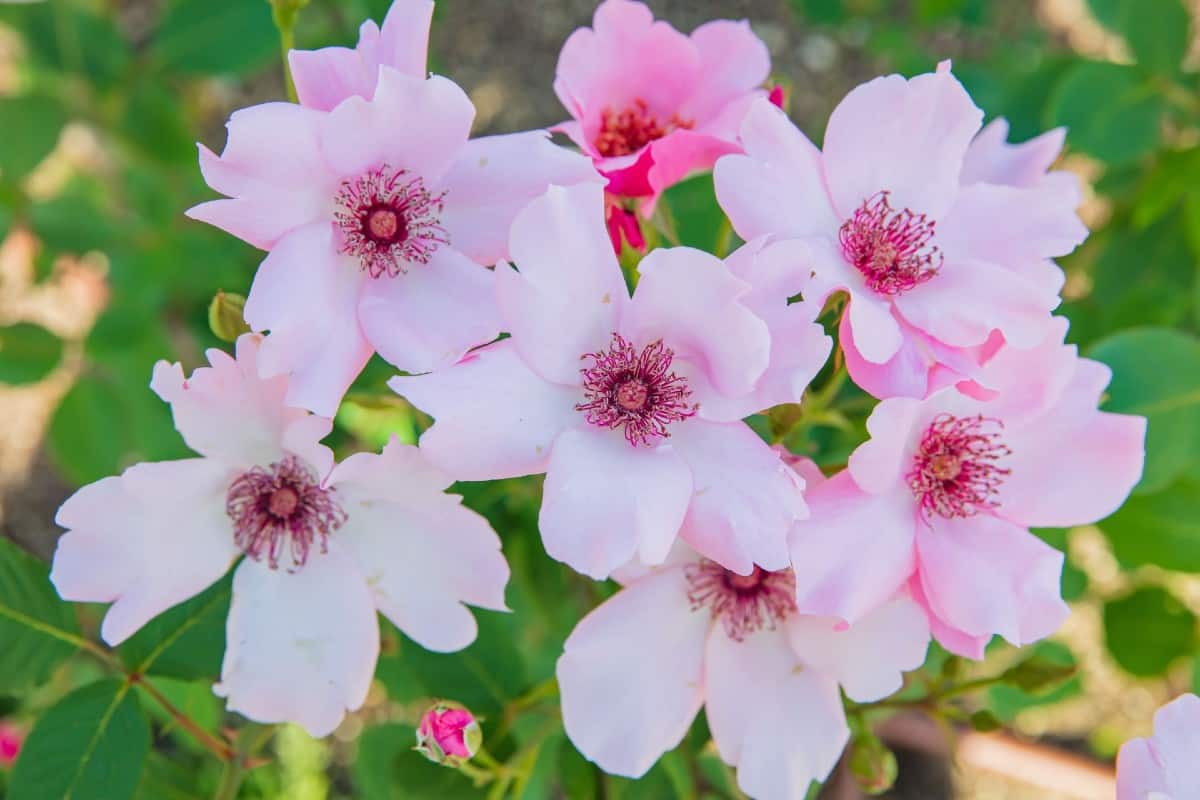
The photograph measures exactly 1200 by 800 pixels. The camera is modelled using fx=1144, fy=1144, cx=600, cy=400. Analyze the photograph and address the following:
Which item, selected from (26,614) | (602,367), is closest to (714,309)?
(602,367)

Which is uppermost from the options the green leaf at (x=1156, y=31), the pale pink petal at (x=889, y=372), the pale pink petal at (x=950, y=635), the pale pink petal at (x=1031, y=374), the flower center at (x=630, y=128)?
the flower center at (x=630, y=128)

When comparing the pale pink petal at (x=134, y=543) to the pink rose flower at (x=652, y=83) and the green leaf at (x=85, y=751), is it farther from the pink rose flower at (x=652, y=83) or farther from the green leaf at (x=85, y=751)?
A: the pink rose flower at (x=652, y=83)

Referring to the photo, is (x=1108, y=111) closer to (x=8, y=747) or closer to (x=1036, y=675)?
(x=1036, y=675)

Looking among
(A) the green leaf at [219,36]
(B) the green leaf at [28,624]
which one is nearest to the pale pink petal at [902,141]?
(B) the green leaf at [28,624]

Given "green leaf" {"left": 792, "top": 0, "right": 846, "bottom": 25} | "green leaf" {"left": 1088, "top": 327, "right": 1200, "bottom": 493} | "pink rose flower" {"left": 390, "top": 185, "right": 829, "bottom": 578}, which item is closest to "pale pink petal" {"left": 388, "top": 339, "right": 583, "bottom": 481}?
"pink rose flower" {"left": 390, "top": 185, "right": 829, "bottom": 578}

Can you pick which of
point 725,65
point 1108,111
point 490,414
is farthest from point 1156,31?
point 490,414

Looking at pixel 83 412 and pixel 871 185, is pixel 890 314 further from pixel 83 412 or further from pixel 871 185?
pixel 83 412

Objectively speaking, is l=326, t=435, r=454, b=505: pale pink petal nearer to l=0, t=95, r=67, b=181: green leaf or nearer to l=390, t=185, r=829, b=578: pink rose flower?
l=390, t=185, r=829, b=578: pink rose flower
